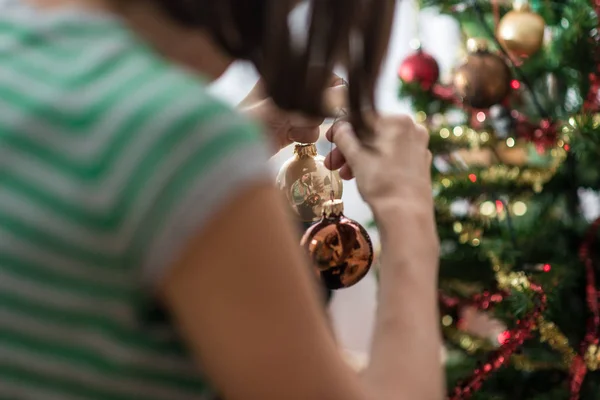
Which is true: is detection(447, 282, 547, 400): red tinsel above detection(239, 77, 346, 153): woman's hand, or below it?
below

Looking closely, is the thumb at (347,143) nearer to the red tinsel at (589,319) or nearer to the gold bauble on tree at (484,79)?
the gold bauble on tree at (484,79)

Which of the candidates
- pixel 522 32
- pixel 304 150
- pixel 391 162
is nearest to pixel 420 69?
pixel 522 32

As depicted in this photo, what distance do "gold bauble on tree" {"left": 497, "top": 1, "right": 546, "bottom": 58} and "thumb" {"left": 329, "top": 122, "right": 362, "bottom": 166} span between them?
694 millimetres

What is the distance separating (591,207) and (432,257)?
1246mm

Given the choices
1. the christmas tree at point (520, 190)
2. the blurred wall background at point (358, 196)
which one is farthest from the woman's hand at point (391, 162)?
the blurred wall background at point (358, 196)

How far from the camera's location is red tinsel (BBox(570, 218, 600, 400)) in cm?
123

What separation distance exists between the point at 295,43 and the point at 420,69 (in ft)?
3.23

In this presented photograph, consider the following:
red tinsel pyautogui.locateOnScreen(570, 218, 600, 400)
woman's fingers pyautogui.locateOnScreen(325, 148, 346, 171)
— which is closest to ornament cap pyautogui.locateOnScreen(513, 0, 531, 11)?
red tinsel pyautogui.locateOnScreen(570, 218, 600, 400)

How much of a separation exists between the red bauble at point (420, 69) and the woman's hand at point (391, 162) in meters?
0.80

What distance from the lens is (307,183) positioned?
857mm

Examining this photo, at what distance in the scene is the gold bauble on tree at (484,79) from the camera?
1208 mm

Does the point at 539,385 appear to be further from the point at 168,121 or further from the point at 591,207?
the point at 168,121

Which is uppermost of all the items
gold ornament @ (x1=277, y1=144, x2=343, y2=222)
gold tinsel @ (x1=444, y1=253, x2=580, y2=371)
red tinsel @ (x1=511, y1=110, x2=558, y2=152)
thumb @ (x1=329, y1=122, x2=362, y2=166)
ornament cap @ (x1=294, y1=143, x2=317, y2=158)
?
red tinsel @ (x1=511, y1=110, x2=558, y2=152)

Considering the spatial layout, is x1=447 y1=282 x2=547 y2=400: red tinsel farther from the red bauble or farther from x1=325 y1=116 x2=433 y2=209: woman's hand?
x1=325 y1=116 x2=433 y2=209: woman's hand
